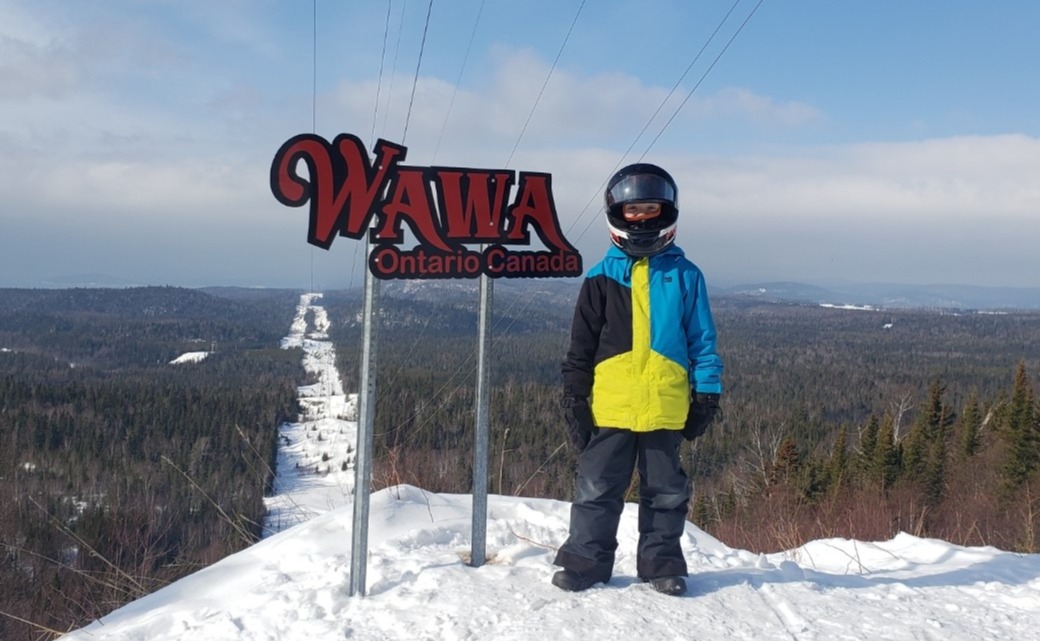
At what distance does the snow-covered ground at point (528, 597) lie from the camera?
304 cm

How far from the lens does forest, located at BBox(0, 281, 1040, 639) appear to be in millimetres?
8383

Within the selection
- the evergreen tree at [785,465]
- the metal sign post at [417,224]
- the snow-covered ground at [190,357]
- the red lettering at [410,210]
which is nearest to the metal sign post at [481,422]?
the metal sign post at [417,224]

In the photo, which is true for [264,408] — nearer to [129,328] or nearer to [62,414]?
[62,414]

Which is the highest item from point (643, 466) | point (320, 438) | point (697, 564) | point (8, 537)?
point (643, 466)

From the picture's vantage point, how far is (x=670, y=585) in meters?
3.42

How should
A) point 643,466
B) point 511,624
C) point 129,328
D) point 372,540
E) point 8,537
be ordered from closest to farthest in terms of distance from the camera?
point 511,624
point 643,466
point 372,540
point 8,537
point 129,328

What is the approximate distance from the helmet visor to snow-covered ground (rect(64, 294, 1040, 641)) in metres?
1.99

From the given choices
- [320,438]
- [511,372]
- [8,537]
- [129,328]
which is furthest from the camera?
[129,328]

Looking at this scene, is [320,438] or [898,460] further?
[320,438]

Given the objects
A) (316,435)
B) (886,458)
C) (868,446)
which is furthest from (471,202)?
(316,435)

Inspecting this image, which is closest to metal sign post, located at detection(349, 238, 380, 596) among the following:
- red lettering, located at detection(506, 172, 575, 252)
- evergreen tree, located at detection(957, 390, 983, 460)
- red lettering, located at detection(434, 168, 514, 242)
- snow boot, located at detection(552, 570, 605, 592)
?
red lettering, located at detection(434, 168, 514, 242)

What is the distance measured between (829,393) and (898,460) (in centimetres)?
5905

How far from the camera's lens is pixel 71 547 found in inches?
976

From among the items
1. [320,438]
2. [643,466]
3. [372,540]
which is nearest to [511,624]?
[643,466]
